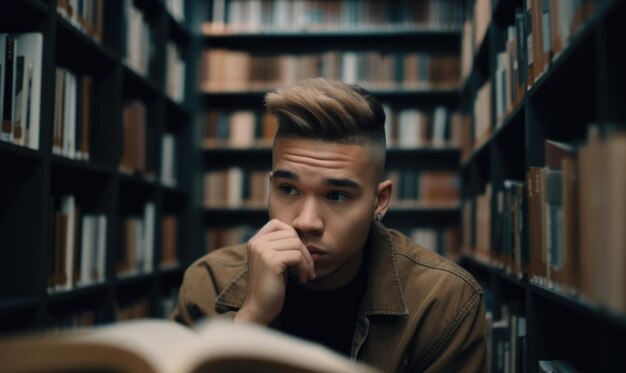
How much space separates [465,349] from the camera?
137 centimetres

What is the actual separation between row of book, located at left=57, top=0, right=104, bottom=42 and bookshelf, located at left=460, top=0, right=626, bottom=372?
4.93 ft

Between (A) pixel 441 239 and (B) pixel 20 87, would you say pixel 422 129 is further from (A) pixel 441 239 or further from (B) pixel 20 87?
(B) pixel 20 87

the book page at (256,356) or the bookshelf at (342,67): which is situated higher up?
the bookshelf at (342,67)

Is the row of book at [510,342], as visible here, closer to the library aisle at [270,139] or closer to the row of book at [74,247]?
the library aisle at [270,139]

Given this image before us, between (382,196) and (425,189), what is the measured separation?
8.03 ft

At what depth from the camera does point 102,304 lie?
2432 mm

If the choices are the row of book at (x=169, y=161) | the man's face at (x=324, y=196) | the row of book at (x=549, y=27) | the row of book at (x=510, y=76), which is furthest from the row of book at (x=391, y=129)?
the man's face at (x=324, y=196)

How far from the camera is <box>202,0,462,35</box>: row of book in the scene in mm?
4031

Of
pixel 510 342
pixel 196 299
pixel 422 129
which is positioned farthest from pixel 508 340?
pixel 422 129

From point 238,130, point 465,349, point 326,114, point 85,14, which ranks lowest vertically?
point 465,349

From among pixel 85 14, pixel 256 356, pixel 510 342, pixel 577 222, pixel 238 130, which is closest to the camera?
pixel 256 356

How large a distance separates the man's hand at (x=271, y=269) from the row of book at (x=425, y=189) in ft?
8.72

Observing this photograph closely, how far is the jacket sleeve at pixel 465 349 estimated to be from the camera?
4.41 feet

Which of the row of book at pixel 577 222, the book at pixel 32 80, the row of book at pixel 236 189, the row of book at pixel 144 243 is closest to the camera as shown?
the row of book at pixel 577 222
